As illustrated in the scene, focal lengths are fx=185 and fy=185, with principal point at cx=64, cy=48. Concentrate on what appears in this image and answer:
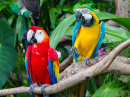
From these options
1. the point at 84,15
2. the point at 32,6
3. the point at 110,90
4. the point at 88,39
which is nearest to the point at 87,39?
the point at 88,39

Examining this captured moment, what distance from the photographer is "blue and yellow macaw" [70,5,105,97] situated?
1000 mm

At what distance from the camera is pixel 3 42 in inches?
61.2

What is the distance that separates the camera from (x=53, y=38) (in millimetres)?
1118

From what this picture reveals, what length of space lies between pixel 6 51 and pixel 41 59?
2.55ft

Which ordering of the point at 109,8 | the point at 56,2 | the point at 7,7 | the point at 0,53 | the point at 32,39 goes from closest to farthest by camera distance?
the point at 32,39 < the point at 0,53 < the point at 7,7 < the point at 56,2 < the point at 109,8

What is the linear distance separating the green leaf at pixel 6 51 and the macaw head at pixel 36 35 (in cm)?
78

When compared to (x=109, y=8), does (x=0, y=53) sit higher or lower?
lower

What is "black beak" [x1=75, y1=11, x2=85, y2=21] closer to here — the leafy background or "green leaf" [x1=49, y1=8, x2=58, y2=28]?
the leafy background

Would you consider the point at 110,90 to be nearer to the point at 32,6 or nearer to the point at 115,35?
the point at 115,35

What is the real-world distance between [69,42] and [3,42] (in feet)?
1.91

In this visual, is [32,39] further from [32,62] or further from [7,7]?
[7,7]

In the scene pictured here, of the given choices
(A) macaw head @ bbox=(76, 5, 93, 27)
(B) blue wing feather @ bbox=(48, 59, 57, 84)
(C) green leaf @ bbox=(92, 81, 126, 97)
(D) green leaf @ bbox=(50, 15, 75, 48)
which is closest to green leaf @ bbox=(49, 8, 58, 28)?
(D) green leaf @ bbox=(50, 15, 75, 48)

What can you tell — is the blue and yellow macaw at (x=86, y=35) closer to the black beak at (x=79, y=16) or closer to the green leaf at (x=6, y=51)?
the black beak at (x=79, y=16)

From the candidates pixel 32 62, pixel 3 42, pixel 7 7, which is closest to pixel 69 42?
pixel 3 42
